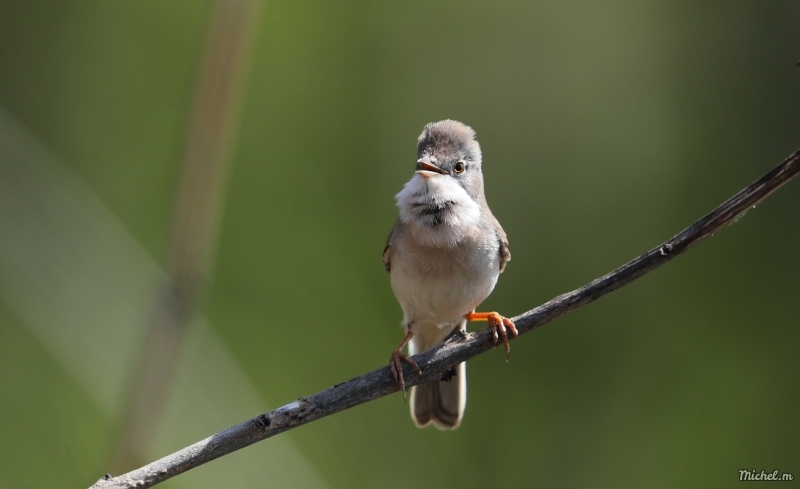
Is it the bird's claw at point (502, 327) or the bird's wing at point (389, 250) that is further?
the bird's wing at point (389, 250)

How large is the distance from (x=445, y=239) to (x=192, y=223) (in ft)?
4.74

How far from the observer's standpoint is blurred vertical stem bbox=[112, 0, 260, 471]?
2.59 meters

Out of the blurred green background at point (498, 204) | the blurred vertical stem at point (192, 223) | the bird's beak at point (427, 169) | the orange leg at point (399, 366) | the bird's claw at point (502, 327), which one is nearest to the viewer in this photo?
the blurred vertical stem at point (192, 223)

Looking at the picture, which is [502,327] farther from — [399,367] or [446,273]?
[399,367]

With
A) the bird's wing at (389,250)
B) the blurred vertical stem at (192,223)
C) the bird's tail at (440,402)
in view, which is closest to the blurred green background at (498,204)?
the bird's tail at (440,402)

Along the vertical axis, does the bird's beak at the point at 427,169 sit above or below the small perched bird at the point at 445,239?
above

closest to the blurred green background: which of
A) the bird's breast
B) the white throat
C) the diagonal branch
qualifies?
the bird's breast

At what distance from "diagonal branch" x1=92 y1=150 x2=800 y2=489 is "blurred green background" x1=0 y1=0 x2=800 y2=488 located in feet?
8.33

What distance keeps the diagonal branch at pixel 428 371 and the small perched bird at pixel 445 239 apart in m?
0.64

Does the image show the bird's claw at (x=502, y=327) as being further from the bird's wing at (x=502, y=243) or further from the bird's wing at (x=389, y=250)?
the bird's wing at (x=389, y=250)

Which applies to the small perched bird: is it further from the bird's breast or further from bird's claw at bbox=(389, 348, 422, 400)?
bird's claw at bbox=(389, 348, 422, 400)

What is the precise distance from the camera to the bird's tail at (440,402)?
4570 millimetres

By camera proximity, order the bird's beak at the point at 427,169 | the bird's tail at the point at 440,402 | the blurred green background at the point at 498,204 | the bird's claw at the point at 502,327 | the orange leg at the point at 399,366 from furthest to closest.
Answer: the blurred green background at the point at 498,204 → the bird's tail at the point at 440,402 → the bird's beak at the point at 427,169 → the bird's claw at the point at 502,327 → the orange leg at the point at 399,366

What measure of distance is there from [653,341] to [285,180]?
3.68 m
